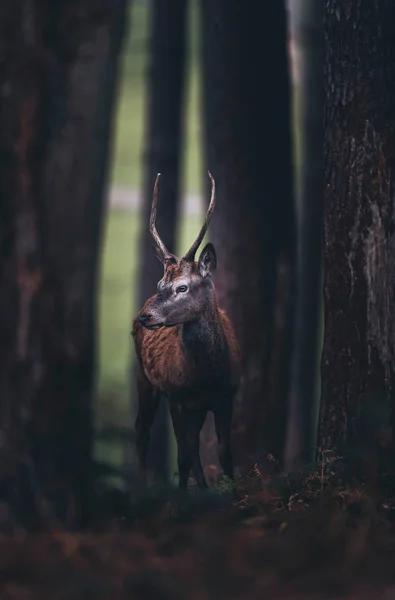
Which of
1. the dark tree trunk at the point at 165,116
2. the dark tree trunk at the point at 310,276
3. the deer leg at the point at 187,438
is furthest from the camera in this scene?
the dark tree trunk at the point at 310,276

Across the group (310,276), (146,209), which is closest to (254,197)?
(310,276)

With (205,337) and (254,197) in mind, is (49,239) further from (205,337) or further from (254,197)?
(254,197)

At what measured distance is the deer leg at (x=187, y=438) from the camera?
36.8 feet

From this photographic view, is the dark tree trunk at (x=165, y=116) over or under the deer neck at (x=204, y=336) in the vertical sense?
over

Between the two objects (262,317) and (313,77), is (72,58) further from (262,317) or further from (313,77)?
(313,77)

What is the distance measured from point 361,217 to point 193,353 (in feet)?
8.22

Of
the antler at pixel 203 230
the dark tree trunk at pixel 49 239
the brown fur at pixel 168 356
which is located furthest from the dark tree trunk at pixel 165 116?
the dark tree trunk at pixel 49 239

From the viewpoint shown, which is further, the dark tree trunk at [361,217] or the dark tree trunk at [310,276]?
the dark tree trunk at [310,276]

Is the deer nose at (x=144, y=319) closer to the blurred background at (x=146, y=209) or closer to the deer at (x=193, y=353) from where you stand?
the deer at (x=193, y=353)

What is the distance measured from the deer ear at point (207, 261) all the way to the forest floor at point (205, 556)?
404 cm

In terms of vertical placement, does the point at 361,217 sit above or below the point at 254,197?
below

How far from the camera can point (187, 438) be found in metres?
11.3

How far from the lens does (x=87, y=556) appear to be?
20.5 ft

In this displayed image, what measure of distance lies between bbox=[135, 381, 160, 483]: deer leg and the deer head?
5.00 ft
